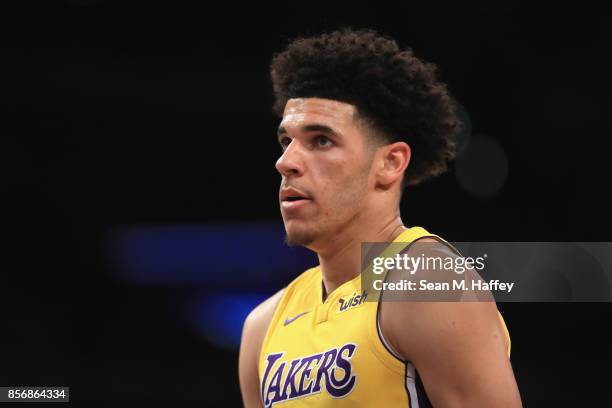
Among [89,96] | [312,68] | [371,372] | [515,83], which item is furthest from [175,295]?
[371,372]

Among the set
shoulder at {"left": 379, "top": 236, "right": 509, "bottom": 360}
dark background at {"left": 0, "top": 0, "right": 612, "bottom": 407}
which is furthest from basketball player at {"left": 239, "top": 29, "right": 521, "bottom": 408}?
dark background at {"left": 0, "top": 0, "right": 612, "bottom": 407}

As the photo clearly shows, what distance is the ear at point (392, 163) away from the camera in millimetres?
2863

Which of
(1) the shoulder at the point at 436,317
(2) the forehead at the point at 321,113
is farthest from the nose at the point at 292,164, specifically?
(1) the shoulder at the point at 436,317

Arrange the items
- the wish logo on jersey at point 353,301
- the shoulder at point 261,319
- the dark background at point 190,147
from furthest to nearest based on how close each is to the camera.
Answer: the dark background at point 190,147 → the shoulder at point 261,319 → the wish logo on jersey at point 353,301

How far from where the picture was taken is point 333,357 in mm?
2541

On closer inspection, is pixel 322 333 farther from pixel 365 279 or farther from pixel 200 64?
pixel 200 64

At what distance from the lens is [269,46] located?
6.66 m

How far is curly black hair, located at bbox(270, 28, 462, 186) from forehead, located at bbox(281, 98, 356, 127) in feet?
0.09

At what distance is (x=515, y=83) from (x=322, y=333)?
14.0 feet

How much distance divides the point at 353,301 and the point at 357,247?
0.26m

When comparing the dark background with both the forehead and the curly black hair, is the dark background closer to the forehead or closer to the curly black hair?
the curly black hair

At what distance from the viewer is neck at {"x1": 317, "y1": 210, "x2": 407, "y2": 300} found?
9.29 feet

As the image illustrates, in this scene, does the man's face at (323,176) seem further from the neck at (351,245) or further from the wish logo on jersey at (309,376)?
the wish logo on jersey at (309,376)

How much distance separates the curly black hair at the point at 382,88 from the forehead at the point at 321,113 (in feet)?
0.09
